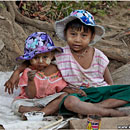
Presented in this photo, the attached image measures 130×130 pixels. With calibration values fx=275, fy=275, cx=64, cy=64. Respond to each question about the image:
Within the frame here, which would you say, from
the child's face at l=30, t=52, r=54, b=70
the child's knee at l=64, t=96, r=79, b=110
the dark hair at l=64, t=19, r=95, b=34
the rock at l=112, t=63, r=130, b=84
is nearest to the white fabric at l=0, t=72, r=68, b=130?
the child's knee at l=64, t=96, r=79, b=110

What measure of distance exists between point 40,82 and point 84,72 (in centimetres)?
52

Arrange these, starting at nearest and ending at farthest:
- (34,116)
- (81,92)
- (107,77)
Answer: (34,116), (81,92), (107,77)

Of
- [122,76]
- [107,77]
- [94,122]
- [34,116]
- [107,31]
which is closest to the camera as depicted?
[94,122]

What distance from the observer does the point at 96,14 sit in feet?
22.5

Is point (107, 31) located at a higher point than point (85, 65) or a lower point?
higher

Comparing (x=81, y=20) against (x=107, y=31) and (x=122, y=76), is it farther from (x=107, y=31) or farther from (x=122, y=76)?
(x=107, y=31)

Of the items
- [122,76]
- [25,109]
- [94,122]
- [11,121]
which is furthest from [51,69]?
[122,76]

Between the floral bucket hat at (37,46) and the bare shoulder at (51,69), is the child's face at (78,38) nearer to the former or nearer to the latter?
the floral bucket hat at (37,46)

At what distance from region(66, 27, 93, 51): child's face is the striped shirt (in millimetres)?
169

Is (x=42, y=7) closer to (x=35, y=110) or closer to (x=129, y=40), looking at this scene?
(x=129, y=40)

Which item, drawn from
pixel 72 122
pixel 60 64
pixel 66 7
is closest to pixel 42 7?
pixel 66 7

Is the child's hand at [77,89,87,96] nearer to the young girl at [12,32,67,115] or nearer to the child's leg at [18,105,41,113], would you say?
the young girl at [12,32,67,115]

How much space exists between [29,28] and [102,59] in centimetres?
249

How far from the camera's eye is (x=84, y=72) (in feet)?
10.3
